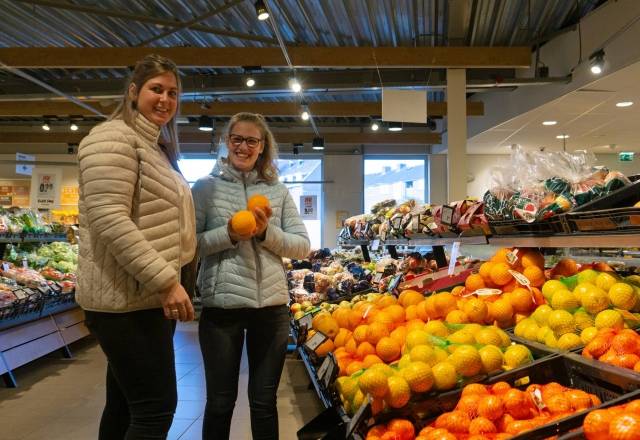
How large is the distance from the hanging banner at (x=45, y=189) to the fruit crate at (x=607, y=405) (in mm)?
13427

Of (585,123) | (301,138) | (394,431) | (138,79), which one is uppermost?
(301,138)

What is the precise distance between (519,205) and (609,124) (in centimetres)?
782

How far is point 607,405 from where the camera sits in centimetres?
111

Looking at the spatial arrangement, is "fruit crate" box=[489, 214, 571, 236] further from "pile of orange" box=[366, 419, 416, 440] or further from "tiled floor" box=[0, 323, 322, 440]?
"tiled floor" box=[0, 323, 322, 440]

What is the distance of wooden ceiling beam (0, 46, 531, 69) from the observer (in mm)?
6141

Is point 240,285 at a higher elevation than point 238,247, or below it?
below

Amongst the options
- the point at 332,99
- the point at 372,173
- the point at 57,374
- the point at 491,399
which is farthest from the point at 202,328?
the point at 372,173

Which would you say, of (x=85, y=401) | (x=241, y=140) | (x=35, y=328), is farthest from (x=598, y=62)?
(x=35, y=328)

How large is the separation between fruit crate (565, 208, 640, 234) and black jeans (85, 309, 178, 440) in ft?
4.32

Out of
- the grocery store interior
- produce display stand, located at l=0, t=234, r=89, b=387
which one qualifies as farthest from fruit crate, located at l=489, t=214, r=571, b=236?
produce display stand, located at l=0, t=234, r=89, b=387

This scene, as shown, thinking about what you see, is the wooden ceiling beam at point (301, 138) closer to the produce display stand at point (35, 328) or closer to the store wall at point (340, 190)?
the store wall at point (340, 190)

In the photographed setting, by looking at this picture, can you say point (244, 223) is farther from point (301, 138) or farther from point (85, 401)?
point (301, 138)

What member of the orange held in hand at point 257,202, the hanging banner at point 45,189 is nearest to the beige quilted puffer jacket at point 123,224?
the orange held in hand at point 257,202

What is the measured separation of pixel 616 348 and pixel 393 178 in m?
12.0
